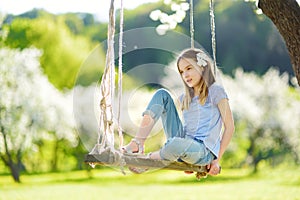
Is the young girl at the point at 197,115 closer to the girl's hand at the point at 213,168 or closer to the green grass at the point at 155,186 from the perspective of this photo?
the girl's hand at the point at 213,168

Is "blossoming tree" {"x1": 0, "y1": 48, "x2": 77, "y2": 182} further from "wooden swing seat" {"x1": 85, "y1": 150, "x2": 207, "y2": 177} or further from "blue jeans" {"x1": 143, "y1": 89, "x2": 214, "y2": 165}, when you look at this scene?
"wooden swing seat" {"x1": 85, "y1": 150, "x2": 207, "y2": 177}

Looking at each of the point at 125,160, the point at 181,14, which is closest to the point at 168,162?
the point at 125,160

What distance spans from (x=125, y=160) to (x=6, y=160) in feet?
32.0

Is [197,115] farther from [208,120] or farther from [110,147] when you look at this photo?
[110,147]

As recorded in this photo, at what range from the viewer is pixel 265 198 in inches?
450

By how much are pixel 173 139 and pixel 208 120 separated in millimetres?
239

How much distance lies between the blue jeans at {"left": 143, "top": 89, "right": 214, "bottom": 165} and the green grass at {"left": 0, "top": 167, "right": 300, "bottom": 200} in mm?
9458

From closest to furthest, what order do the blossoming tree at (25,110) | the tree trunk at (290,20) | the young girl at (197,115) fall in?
the young girl at (197,115) → the tree trunk at (290,20) → the blossoming tree at (25,110)

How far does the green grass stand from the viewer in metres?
11.4

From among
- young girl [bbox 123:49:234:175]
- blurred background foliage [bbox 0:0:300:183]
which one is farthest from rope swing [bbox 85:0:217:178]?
blurred background foliage [bbox 0:0:300:183]

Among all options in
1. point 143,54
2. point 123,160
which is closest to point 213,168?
point 123,160

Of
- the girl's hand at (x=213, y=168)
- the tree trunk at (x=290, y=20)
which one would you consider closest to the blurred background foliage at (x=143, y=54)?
the tree trunk at (x=290, y=20)

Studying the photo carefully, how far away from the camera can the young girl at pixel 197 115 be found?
6.86ft

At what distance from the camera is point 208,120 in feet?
7.14
